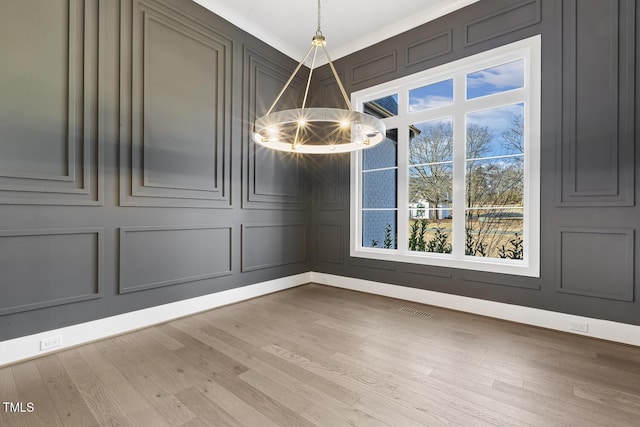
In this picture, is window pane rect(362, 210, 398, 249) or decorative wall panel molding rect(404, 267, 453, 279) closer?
decorative wall panel molding rect(404, 267, 453, 279)

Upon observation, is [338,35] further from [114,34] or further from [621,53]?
[621,53]

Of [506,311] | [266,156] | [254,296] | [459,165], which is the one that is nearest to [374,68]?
[459,165]

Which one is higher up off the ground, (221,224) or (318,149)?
(318,149)

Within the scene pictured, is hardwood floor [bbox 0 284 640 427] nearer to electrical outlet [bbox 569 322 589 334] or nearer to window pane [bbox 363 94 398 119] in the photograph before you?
electrical outlet [bbox 569 322 589 334]

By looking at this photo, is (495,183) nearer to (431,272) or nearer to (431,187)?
(431,187)

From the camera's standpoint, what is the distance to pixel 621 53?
8.30ft

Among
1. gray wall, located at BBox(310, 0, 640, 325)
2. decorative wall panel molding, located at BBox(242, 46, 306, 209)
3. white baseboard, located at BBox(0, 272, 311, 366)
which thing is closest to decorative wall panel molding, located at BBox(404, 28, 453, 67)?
gray wall, located at BBox(310, 0, 640, 325)

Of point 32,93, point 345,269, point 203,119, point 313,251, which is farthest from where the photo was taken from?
point 313,251

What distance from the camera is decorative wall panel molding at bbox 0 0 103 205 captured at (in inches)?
85.2

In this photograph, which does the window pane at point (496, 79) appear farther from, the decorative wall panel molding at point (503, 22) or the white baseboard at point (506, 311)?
the white baseboard at point (506, 311)

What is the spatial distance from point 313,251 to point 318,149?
245cm

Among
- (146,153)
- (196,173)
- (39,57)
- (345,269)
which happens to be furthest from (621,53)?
(39,57)

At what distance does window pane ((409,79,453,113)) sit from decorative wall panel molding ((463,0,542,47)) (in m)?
0.48

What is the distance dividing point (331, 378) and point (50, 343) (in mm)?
2254
